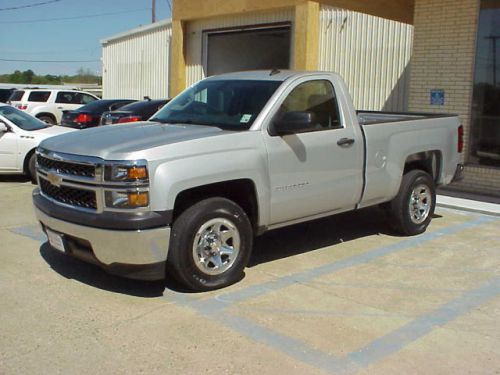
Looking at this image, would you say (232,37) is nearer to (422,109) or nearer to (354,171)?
(422,109)

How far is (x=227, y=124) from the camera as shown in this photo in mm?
5672

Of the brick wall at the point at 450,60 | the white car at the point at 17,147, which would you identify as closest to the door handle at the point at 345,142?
the brick wall at the point at 450,60

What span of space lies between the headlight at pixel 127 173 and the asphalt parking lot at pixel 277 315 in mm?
1061

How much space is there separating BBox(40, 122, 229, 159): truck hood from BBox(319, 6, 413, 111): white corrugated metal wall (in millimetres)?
9644

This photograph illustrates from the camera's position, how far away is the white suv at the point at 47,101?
23.2 metres

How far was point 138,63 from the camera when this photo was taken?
2467 centimetres

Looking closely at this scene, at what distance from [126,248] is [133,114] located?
9232 millimetres

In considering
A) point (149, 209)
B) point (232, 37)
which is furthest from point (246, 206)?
point (232, 37)

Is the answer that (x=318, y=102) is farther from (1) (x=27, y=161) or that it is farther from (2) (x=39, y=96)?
(2) (x=39, y=96)

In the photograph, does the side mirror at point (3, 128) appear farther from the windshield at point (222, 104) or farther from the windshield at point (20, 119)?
the windshield at point (222, 104)

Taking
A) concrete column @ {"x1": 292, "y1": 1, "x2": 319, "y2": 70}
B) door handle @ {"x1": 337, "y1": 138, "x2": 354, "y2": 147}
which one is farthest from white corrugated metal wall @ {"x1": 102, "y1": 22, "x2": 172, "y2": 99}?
door handle @ {"x1": 337, "y1": 138, "x2": 354, "y2": 147}

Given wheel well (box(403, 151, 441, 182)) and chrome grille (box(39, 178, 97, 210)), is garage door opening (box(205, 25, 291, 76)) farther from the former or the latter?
chrome grille (box(39, 178, 97, 210))

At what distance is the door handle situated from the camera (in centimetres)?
614

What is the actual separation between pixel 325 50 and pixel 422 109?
508 centimetres
